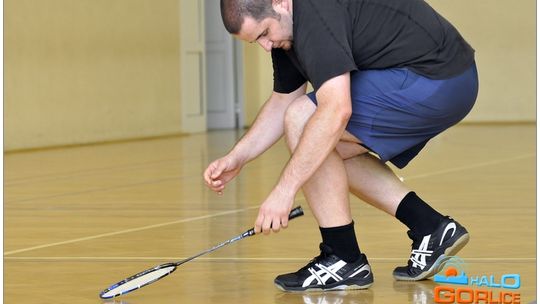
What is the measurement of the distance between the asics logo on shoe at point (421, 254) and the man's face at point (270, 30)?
0.74 metres

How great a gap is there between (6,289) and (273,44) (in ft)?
3.36

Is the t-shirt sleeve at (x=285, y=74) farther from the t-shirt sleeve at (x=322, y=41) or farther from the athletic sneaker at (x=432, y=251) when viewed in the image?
the athletic sneaker at (x=432, y=251)

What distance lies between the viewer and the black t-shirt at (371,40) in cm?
296

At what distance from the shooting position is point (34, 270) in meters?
3.67

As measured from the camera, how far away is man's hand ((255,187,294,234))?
2957 mm

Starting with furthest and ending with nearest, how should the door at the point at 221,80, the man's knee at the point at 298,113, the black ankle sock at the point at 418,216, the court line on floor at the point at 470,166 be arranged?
the door at the point at 221,80, the court line on floor at the point at 470,166, the black ankle sock at the point at 418,216, the man's knee at the point at 298,113

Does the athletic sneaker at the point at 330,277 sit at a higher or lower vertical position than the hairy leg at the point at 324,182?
lower

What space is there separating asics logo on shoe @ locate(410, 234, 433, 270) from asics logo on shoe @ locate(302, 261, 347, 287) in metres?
0.23

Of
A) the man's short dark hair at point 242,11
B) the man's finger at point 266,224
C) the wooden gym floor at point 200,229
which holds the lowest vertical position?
the wooden gym floor at point 200,229

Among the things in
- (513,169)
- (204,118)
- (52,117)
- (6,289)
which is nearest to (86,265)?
(6,289)

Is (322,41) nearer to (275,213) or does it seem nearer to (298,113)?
(298,113)

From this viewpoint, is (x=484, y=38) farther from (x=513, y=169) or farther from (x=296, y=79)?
(x=296, y=79)

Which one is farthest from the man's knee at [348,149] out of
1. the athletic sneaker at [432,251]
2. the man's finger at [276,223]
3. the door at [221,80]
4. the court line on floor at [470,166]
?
the door at [221,80]

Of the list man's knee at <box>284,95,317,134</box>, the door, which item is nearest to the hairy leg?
man's knee at <box>284,95,317,134</box>
